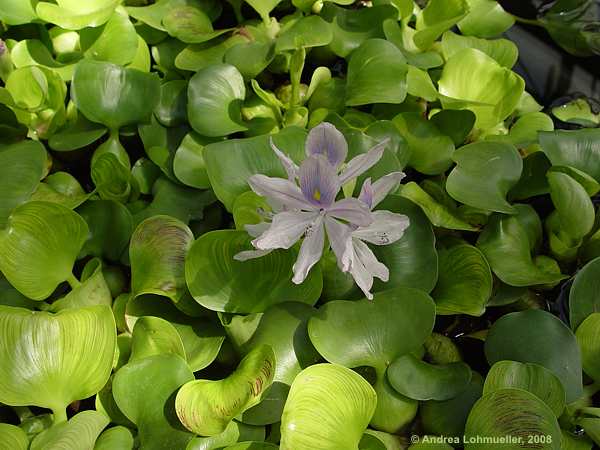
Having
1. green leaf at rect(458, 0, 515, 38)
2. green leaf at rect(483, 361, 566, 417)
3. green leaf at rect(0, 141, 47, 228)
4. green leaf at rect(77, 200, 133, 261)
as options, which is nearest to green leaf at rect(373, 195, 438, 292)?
green leaf at rect(483, 361, 566, 417)

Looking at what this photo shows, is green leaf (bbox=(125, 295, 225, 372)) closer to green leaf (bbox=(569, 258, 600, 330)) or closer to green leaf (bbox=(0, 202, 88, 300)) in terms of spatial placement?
green leaf (bbox=(0, 202, 88, 300))

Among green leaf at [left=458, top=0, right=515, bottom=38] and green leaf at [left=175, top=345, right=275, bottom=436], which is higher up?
green leaf at [left=458, top=0, right=515, bottom=38]

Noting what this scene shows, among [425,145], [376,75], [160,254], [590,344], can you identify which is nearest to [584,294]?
[590,344]

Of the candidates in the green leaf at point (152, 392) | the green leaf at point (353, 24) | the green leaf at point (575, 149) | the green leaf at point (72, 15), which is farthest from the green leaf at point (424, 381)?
the green leaf at point (72, 15)

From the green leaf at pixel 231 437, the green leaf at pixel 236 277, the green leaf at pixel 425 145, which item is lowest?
the green leaf at pixel 231 437

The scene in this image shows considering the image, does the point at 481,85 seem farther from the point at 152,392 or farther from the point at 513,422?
the point at 152,392

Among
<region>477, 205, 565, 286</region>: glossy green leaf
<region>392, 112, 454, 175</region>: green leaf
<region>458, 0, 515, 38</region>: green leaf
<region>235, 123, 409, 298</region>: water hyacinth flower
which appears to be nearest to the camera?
<region>235, 123, 409, 298</region>: water hyacinth flower

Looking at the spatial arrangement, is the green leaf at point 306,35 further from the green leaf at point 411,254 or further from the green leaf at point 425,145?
the green leaf at point 411,254
